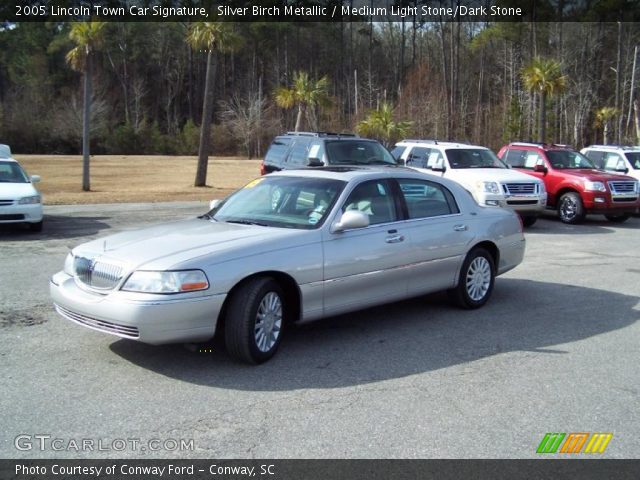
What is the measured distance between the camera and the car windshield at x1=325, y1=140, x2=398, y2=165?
46.9ft

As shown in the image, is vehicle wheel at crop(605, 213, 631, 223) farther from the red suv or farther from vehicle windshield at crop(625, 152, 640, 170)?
vehicle windshield at crop(625, 152, 640, 170)

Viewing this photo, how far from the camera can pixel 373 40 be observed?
7462 centimetres

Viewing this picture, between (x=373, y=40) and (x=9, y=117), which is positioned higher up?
(x=373, y=40)

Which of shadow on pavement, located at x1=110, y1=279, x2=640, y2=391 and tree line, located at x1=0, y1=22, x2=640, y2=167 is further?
tree line, located at x1=0, y1=22, x2=640, y2=167

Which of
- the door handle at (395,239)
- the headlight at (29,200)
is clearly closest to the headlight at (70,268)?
the door handle at (395,239)

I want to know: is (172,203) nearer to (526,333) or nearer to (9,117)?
(526,333)

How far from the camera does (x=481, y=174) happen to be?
1502 cm

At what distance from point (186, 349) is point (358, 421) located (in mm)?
1913

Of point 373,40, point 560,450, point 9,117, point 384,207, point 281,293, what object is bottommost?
point 560,450

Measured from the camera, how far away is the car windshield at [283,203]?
20.0ft

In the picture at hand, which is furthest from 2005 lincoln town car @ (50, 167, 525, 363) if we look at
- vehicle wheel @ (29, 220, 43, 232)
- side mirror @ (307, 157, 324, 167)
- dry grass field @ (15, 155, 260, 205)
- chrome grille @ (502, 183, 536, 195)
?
dry grass field @ (15, 155, 260, 205)

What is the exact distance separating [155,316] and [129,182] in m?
32.4

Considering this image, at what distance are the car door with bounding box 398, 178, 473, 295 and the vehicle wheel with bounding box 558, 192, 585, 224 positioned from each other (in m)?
9.95

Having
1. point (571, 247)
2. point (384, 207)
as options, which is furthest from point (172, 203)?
point (384, 207)
